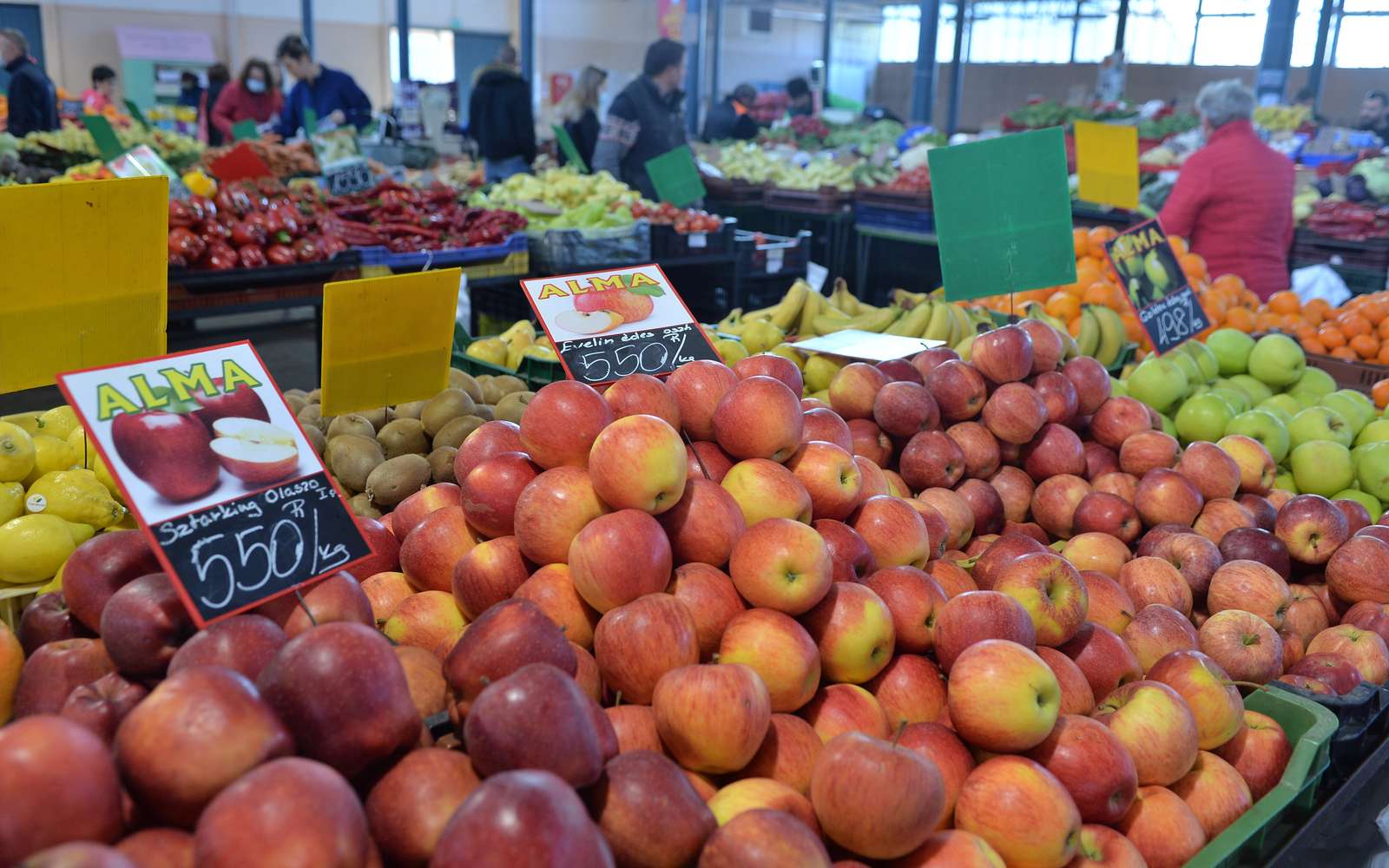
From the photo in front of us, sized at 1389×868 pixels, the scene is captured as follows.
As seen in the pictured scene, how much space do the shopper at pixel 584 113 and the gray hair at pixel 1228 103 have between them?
4889 millimetres

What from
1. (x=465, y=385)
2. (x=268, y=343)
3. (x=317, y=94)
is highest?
(x=317, y=94)

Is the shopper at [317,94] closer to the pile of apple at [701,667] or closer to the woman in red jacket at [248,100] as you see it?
the woman in red jacket at [248,100]

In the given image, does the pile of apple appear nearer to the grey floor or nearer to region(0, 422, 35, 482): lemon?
region(0, 422, 35, 482): lemon

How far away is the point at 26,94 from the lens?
8969mm

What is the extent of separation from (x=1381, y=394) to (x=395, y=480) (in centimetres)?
301

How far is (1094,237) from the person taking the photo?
4.08 metres

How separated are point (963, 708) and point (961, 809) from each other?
126 millimetres

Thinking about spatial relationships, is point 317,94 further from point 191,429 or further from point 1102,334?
point 191,429

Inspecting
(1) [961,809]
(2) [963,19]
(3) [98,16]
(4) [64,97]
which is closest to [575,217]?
(1) [961,809]

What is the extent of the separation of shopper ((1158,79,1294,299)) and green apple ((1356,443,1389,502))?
302cm

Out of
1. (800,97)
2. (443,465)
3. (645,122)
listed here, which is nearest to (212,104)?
(645,122)

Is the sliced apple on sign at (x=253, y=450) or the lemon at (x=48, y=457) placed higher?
the sliced apple on sign at (x=253, y=450)

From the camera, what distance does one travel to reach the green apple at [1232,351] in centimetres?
325

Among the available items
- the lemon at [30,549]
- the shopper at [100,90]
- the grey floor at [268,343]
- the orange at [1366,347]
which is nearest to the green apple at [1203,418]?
the orange at [1366,347]
